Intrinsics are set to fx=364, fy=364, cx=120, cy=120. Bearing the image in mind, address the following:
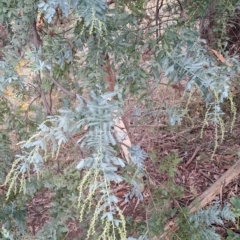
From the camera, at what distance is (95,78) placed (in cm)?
88

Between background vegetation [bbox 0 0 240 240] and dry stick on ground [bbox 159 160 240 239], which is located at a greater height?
background vegetation [bbox 0 0 240 240]

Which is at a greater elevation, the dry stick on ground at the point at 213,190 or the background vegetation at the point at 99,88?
the background vegetation at the point at 99,88

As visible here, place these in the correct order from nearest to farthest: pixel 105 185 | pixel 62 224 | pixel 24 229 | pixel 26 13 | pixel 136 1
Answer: pixel 105 185
pixel 26 13
pixel 136 1
pixel 62 224
pixel 24 229

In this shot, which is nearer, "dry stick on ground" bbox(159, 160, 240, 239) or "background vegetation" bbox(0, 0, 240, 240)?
"background vegetation" bbox(0, 0, 240, 240)

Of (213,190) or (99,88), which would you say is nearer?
(99,88)

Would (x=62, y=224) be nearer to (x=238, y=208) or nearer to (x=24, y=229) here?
(x=24, y=229)

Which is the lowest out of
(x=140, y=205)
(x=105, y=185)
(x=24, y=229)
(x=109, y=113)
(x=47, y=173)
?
(x=140, y=205)

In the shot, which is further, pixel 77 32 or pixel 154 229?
pixel 154 229

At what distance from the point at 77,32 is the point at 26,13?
124mm

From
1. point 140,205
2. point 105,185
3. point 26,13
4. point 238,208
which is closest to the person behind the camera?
point 105,185

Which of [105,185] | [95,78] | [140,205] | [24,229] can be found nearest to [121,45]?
[95,78]

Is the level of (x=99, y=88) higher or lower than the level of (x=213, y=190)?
higher

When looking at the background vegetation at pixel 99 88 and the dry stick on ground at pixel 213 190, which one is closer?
the background vegetation at pixel 99 88

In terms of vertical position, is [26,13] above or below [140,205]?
above
